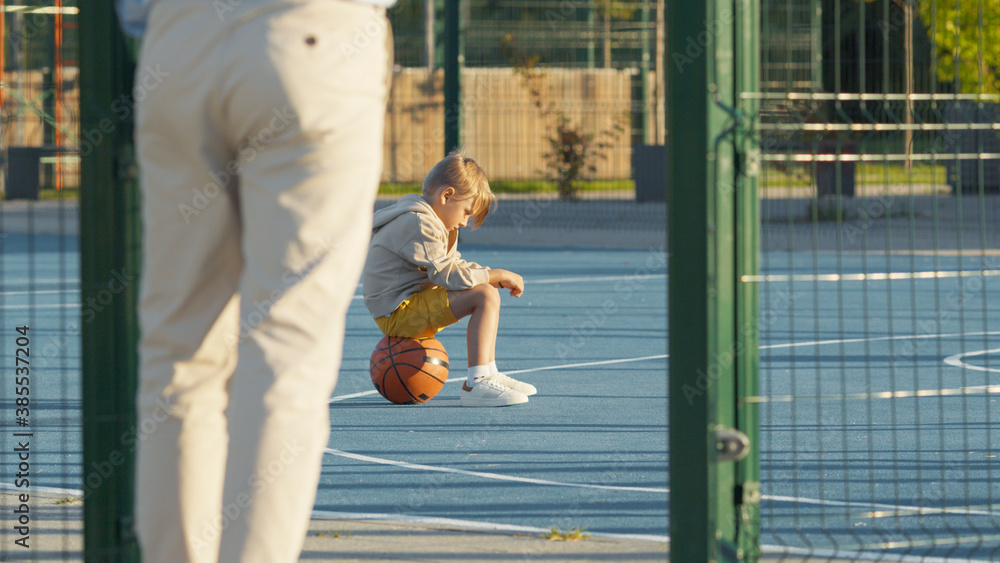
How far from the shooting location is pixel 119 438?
2869 mm

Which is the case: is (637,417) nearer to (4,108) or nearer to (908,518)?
(908,518)

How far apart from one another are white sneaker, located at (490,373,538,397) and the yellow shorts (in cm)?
39

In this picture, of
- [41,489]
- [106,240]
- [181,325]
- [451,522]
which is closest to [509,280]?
[451,522]

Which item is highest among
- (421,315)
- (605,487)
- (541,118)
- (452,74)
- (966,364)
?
(452,74)

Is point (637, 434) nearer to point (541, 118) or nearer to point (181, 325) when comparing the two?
point (181, 325)

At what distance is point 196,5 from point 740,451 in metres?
1.51

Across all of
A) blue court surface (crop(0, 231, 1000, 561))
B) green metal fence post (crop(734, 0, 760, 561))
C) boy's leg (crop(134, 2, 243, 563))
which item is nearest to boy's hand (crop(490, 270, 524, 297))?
blue court surface (crop(0, 231, 1000, 561))

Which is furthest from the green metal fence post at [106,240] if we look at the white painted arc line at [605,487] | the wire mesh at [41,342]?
the white painted arc line at [605,487]

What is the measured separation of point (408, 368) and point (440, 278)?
19.4 inches

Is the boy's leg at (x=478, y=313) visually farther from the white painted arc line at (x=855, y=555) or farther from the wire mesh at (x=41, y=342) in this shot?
the white painted arc line at (x=855, y=555)

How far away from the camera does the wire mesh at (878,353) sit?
A: 3.21 metres

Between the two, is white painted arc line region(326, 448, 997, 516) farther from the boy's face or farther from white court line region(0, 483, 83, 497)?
the boy's face

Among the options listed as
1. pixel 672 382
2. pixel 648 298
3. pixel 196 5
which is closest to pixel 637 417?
pixel 672 382

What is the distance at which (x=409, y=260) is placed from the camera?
6.14m
